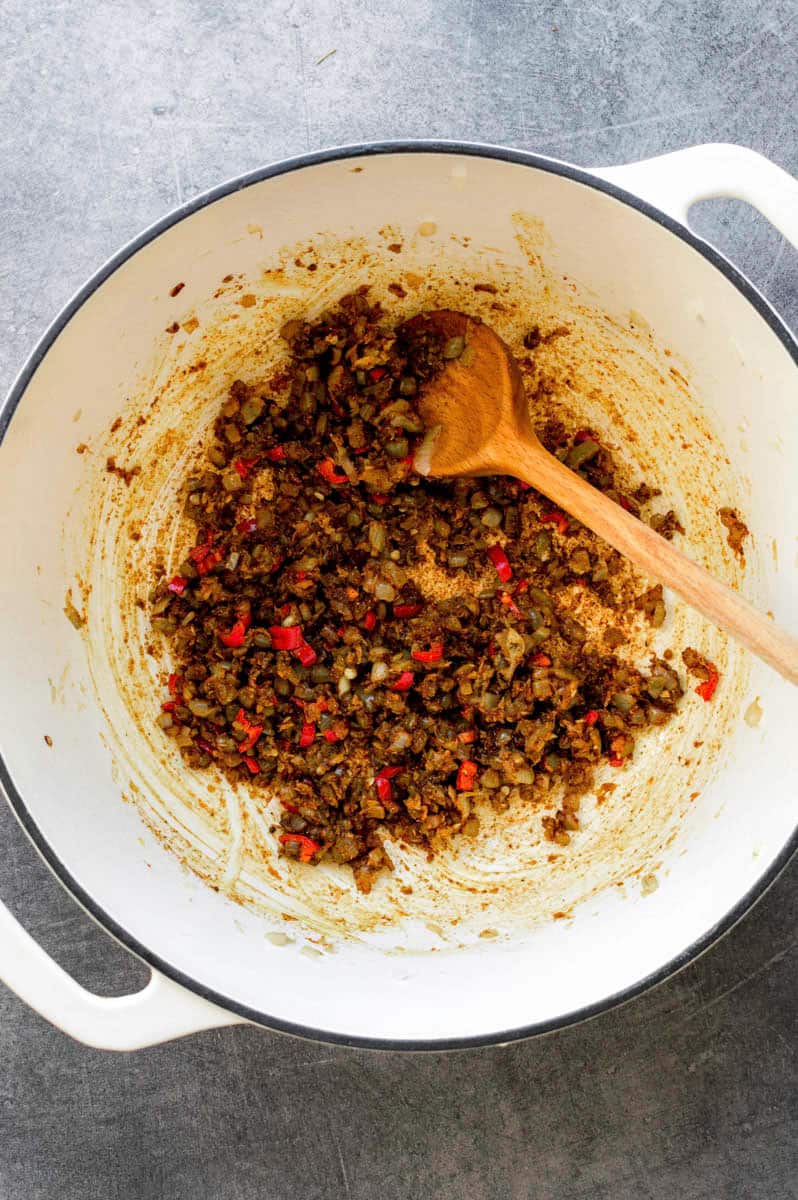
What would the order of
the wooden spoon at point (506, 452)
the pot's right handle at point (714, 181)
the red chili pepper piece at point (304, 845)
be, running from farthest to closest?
the red chili pepper piece at point (304, 845)
the wooden spoon at point (506, 452)
the pot's right handle at point (714, 181)

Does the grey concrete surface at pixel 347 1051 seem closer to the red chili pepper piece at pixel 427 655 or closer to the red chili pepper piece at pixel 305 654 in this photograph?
the red chili pepper piece at pixel 305 654

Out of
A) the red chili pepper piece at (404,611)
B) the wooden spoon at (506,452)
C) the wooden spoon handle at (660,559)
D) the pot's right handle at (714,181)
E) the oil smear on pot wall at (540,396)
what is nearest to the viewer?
the pot's right handle at (714,181)

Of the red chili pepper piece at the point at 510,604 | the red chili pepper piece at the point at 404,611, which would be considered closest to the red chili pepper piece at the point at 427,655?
the red chili pepper piece at the point at 404,611

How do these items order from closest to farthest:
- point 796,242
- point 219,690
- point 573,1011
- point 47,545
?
point 796,242 < point 573,1011 < point 47,545 < point 219,690

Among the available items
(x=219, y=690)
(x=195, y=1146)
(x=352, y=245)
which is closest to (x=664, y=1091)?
(x=195, y=1146)

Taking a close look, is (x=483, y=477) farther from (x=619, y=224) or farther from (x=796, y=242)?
(x=796, y=242)

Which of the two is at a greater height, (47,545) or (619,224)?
(619,224)
